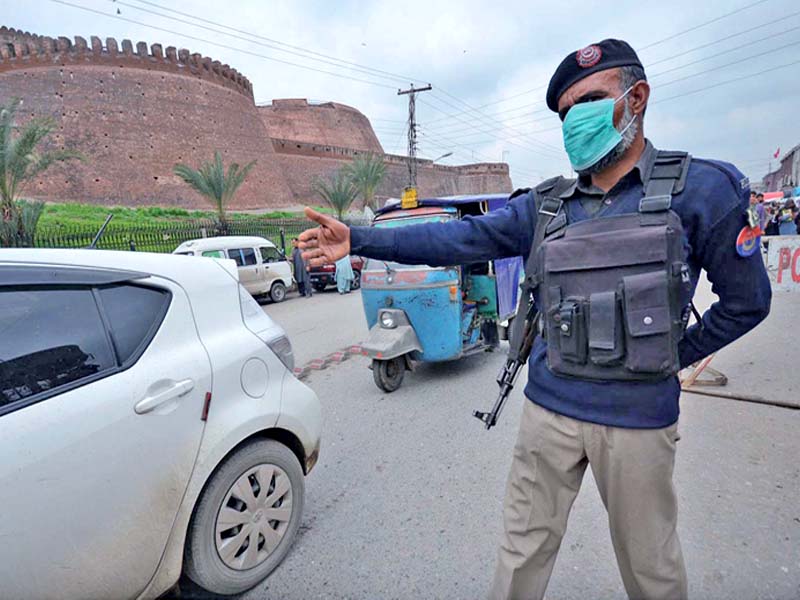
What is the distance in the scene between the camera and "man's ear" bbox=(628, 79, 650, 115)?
4.72 feet

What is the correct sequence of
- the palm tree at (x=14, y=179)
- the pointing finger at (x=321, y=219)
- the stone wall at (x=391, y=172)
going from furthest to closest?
the stone wall at (x=391, y=172), the palm tree at (x=14, y=179), the pointing finger at (x=321, y=219)

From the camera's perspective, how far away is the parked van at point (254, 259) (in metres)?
11.5

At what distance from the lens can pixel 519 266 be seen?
20.5 ft

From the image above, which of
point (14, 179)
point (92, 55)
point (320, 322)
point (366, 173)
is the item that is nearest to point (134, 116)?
point (92, 55)

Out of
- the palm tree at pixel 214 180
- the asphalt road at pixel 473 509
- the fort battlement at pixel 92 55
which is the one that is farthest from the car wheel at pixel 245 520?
the fort battlement at pixel 92 55

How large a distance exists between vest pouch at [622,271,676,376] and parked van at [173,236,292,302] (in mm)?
11402

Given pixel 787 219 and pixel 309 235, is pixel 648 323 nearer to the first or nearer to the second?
pixel 309 235

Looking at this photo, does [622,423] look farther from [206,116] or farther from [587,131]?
[206,116]

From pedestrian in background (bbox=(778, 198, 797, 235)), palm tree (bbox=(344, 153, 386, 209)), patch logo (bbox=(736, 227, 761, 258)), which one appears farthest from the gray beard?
palm tree (bbox=(344, 153, 386, 209))

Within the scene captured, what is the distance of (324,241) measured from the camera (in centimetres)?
166

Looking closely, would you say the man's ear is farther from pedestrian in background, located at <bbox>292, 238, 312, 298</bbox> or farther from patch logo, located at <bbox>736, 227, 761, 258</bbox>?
pedestrian in background, located at <bbox>292, 238, 312, 298</bbox>

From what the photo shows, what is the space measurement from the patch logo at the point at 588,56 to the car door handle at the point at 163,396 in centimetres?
197

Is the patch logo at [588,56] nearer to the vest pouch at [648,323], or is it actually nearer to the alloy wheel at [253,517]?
the vest pouch at [648,323]

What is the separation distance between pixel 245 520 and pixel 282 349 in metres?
0.86
